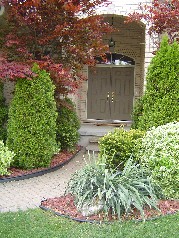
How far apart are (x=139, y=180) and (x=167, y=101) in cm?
258

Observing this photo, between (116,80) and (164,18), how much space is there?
5648 mm

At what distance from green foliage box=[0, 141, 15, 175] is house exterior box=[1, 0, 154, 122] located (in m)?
6.10

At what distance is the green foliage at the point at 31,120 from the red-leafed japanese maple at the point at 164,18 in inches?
123

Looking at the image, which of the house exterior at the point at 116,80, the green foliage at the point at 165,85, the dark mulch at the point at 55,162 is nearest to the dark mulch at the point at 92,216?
the dark mulch at the point at 55,162

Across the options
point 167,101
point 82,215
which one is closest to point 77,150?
point 167,101

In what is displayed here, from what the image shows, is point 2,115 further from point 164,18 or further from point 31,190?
point 164,18

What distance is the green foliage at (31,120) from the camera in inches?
311

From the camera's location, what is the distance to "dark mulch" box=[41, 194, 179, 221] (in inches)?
209

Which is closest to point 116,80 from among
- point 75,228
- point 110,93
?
point 110,93

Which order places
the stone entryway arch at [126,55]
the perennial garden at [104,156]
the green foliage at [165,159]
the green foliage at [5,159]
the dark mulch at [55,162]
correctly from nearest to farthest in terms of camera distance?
the perennial garden at [104,156] → the green foliage at [165,159] → the green foliage at [5,159] → the dark mulch at [55,162] → the stone entryway arch at [126,55]

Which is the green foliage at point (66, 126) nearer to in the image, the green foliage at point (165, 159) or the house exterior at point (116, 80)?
the green foliage at point (165, 159)

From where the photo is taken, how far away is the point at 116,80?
14320 millimetres

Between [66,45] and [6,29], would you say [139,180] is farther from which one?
[6,29]

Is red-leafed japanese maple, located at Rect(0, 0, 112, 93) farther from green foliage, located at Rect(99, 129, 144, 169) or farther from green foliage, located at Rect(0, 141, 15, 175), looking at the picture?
green foliage, located at Rect(99, 129, 144, 169)
